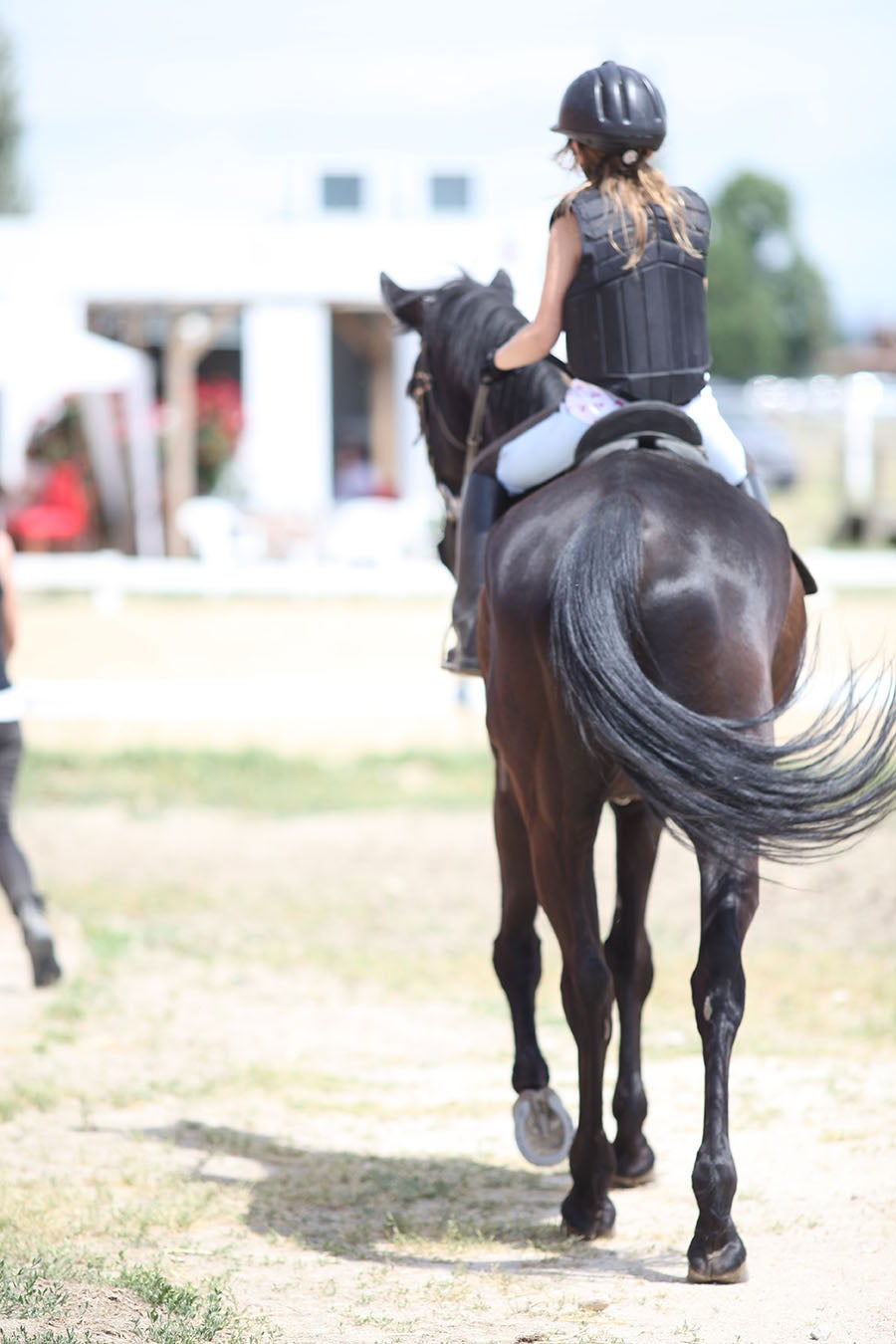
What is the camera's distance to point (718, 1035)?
370cm

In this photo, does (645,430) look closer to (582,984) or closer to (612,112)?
(612,112)

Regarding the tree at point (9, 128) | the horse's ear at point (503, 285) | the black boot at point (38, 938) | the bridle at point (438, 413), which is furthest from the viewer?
the tree at point (9, 128)

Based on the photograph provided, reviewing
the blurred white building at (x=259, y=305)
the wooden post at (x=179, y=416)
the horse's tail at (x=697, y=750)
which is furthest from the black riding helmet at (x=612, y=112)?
the wooden post at (x=179, y=416)

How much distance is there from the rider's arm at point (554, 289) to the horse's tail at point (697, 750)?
2.50 ft

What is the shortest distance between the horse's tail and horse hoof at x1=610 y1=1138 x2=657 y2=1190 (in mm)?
1263

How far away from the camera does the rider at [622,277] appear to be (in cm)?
407

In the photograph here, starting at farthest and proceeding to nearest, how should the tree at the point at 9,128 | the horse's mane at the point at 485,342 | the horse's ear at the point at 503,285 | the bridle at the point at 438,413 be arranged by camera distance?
the tree at the point at 9,128
the horse's ear at the point at 503,285
the bridle at the point at 438,413
the horse's mane at the point at 485,342

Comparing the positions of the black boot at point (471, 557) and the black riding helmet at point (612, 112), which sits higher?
the black riding helmet at point (612, 112)

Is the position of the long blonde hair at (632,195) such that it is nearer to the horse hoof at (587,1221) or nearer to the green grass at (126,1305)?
the horse hoof at (587,1221)

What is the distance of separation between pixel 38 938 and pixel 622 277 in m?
3.69

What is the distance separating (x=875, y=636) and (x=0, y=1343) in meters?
13.4

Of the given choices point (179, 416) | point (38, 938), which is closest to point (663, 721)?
point (38, 938)

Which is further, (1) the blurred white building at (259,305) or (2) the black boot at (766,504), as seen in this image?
(1) the blurred white building at (259,305)

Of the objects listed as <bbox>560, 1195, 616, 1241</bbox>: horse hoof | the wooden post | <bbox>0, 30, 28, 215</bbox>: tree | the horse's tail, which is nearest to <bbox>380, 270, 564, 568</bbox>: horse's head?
the horse's tail
